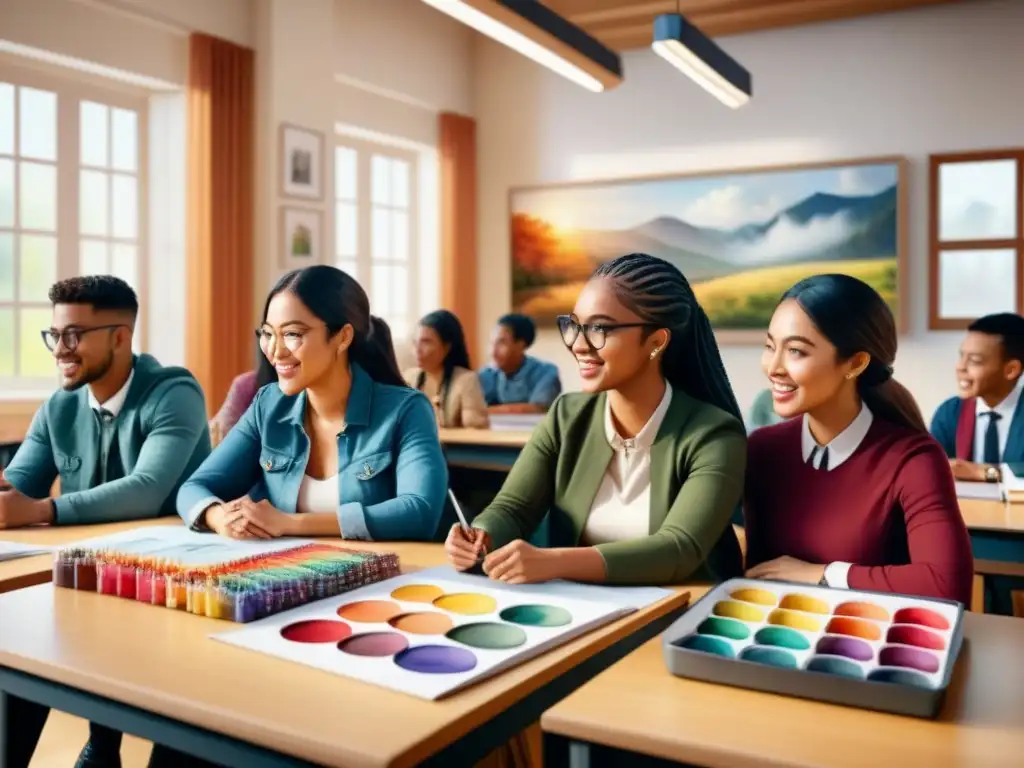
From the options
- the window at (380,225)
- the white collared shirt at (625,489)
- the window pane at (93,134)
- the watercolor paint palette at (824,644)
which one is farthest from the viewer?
the window at (380,225)

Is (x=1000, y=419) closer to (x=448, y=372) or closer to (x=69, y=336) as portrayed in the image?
(x=448, y=372)

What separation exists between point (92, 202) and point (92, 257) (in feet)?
0.98

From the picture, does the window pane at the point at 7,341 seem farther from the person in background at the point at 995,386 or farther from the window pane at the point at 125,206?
the person in background at the point at 995,386

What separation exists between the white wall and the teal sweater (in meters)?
5.08

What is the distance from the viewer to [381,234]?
7.27m

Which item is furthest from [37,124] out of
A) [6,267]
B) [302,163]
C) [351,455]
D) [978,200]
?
[978,200]

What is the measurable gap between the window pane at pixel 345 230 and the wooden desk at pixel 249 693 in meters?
5.57

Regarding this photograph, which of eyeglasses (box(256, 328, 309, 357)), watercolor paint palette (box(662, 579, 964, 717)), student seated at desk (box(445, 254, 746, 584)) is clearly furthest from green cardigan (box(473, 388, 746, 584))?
eyeglasses (box(256, 328, 309, 357))

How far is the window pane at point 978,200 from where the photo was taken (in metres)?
6.12

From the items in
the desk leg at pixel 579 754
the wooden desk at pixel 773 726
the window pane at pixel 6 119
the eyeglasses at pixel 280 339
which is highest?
the window pane at pixel 6 119

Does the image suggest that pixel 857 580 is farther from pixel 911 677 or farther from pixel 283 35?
Result: pixel 283 35

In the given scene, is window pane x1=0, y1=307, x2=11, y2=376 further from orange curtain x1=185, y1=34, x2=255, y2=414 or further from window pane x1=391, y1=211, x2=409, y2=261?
window pane x1=391, y1=211, x2=409, y2=261

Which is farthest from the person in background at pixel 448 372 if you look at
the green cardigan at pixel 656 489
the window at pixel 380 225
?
the green cardigan at pixel 656 489

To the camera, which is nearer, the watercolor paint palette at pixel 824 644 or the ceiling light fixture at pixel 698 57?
the watercolor paint palette at pixel 824 644
